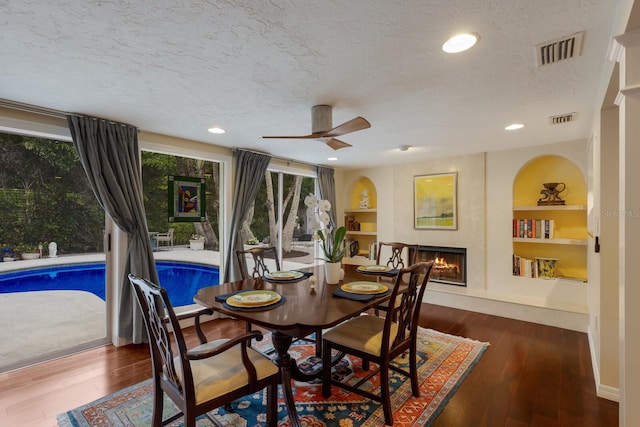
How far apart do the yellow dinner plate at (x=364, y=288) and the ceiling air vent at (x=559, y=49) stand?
1763 mm

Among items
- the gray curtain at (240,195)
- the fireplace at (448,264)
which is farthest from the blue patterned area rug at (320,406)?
the fireplace at (448,264)

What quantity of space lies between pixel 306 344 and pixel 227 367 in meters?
1.58

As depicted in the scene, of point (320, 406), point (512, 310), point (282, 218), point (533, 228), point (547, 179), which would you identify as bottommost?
point (320, 406)

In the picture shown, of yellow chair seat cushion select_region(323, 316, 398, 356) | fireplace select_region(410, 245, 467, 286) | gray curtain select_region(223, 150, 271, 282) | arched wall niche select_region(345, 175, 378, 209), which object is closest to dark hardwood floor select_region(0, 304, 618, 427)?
yellow chair seat cushion select_region(323, 316, 398, 356)

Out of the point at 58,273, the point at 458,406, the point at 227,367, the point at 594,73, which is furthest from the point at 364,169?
the point at 58,273

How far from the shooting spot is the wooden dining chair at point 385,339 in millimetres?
1927

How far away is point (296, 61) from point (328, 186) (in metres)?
3.95

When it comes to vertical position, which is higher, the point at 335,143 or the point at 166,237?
the point at 335,143

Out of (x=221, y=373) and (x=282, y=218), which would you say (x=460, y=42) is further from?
(x=282, y=218)

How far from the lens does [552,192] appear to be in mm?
4094

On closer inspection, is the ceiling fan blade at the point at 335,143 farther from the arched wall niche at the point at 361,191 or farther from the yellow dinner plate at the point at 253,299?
the arched wall niche at the point at 361,191

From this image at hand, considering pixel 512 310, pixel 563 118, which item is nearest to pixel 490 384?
pixel 512 310

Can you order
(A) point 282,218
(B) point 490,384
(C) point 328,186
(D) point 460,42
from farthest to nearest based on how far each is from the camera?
(C) point 328,186
(A) point 282,218
(B) point 490,384
(D) point 460,42

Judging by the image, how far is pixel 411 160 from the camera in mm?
5160
